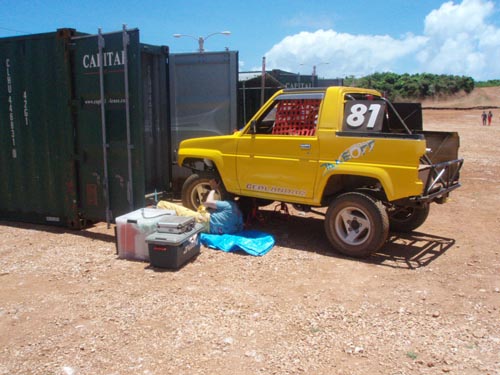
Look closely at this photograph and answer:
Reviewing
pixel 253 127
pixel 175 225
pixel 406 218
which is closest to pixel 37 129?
pixel 175 225

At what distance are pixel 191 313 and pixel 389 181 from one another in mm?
2879

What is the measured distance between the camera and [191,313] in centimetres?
459

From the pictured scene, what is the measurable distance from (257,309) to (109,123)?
377 cm

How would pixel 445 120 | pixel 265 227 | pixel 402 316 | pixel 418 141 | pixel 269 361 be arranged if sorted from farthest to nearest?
pixel 445 120
pixel 265 227
pixel 418 141
pixel 402 316
pixel 269 361

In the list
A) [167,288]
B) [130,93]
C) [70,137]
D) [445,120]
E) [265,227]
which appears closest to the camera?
[167,288]

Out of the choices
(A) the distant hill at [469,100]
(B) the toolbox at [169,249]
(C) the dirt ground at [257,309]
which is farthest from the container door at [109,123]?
(A) the distant hill at [469,100]

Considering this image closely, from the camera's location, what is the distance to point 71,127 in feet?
23.6

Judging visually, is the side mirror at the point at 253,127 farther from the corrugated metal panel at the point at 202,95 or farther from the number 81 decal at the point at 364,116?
the corrugated metal panel at the point at 202,95

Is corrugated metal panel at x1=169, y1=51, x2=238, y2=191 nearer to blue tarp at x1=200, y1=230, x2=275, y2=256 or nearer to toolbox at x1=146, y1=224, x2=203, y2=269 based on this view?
blue tarp at x1=200, y1=230, x2=275, y2=256

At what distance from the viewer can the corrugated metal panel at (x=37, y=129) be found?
7.23 meters

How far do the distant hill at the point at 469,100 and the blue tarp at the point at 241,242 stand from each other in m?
70.3

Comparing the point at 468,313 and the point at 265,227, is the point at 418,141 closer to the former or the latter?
the point at 468,313

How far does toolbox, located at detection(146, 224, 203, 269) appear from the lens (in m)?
5.62

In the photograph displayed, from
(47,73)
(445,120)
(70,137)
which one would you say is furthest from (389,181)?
(445,120)
